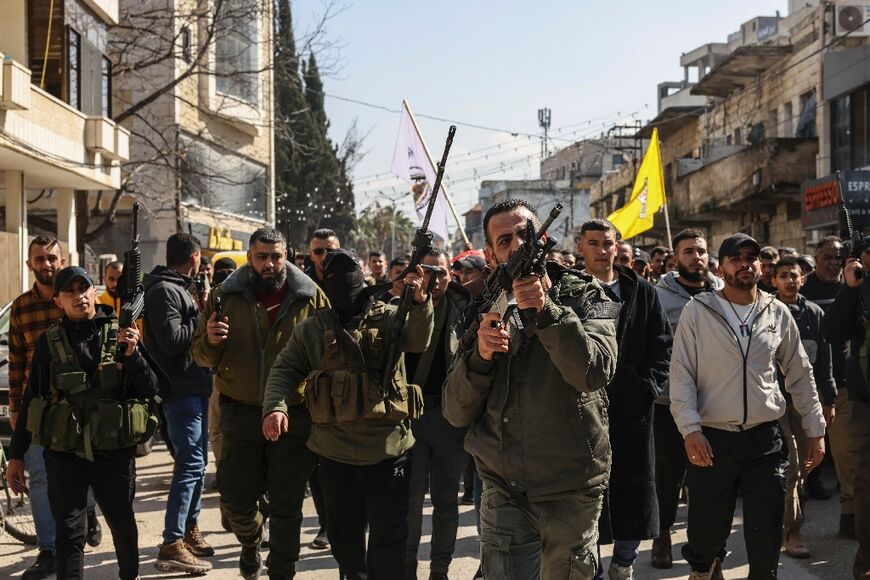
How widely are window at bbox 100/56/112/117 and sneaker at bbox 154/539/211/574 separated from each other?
15.5 meters

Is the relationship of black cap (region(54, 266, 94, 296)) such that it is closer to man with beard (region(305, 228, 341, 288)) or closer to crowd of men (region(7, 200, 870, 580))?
crowd of men (region(7, 200, 870, 580))

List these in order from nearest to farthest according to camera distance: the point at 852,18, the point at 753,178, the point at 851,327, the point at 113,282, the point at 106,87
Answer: the point at 851,327, the point at 113,282, the point at 106,87, the point at 852,18, the point at 753,178

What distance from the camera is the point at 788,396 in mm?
6777

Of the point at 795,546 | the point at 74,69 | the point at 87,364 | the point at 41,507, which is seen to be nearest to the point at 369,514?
the point at 87,364

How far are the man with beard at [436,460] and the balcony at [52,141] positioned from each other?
35.9 ft

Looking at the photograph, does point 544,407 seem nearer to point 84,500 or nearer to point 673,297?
point 84,500

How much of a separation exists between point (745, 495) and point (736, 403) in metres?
0.46

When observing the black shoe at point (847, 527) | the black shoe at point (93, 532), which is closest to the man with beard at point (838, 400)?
the black shoe at point (847, 527)

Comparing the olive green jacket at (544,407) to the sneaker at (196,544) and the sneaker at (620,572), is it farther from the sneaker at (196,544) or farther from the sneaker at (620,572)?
the sneaker at (196,544)

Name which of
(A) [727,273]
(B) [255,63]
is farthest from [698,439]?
(B) [255,63]

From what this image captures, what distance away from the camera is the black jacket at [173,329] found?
622 centimetres

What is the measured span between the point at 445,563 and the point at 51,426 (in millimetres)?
2223

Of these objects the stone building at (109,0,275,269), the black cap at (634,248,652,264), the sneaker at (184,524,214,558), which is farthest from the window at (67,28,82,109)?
the sneaker at (184,524,214,558)

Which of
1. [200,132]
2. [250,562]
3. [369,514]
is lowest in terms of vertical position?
[250,562]
